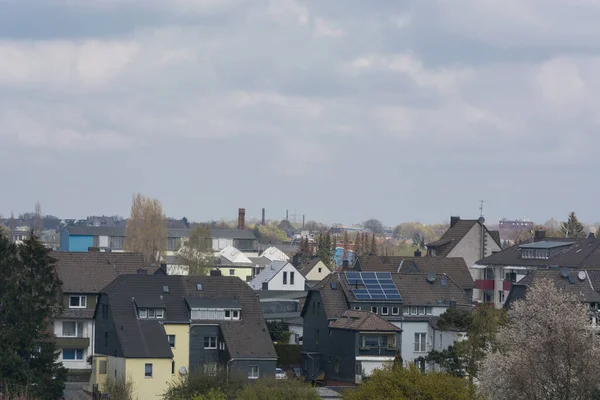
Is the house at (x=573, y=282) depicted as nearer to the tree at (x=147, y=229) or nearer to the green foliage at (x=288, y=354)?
the green foliage at (x=288, y=354)

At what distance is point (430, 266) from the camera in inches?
4309

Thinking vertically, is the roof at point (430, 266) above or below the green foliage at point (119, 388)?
above

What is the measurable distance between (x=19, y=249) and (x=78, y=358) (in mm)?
14759

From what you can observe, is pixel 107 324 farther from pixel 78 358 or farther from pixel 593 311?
pixel 593 311

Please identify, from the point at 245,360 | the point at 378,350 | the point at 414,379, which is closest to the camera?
the point at 414,379

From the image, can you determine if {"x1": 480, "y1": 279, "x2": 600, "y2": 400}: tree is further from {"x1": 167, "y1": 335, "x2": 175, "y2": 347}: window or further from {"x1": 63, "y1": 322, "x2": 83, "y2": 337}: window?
{"x1": 63, "y1": 322, "x2": 83, "y2": 337}: window

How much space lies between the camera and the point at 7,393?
61062mm

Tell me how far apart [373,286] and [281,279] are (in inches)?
1607

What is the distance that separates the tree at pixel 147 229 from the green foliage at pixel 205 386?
96.1 meters

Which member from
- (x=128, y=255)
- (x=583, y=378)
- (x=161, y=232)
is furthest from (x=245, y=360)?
(x=161, y=232)

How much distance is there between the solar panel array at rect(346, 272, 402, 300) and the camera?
85.7 meters

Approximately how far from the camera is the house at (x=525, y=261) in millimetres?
99375

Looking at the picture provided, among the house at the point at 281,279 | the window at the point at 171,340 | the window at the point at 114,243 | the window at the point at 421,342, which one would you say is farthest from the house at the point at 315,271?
the window at the point at 114,243

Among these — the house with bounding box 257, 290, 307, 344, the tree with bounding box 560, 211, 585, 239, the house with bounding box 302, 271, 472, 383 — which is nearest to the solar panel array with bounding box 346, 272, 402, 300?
the house with bounding box 302, 271, 472, 383
